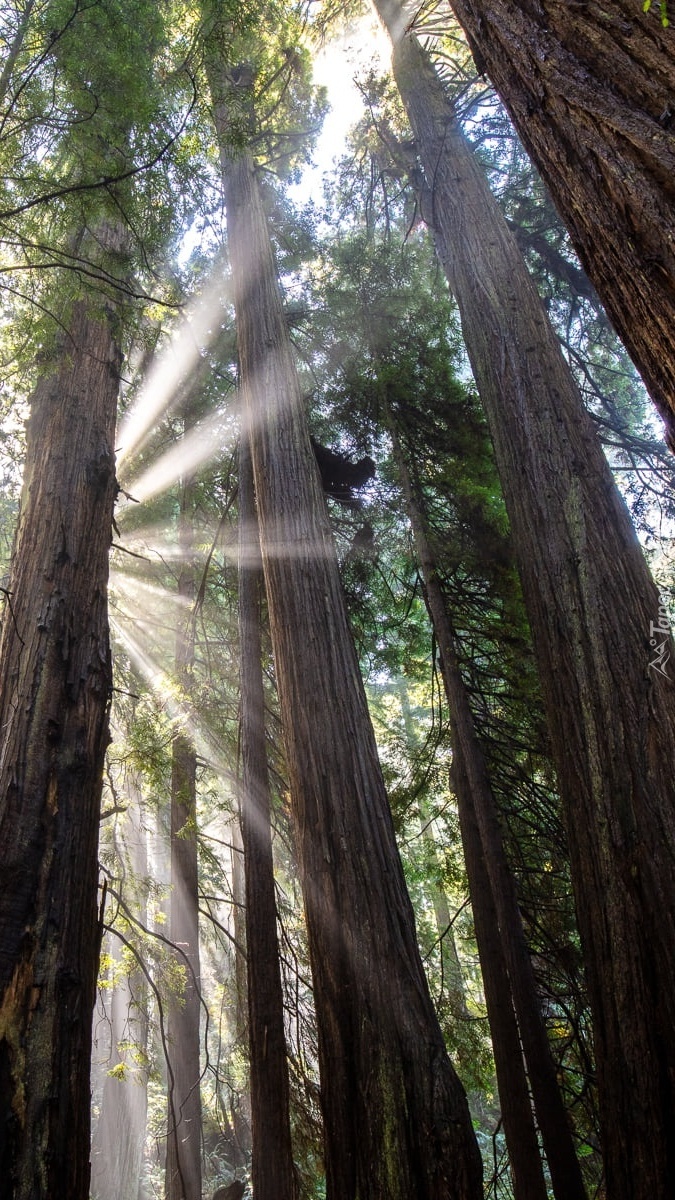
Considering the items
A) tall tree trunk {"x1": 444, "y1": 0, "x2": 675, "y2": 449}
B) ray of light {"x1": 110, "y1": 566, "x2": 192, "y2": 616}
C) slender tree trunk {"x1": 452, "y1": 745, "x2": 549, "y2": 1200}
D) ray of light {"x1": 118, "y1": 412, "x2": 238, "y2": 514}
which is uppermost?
ray of light {"x1": 118, "y1": 412, "x2": 238, "y2": 514}

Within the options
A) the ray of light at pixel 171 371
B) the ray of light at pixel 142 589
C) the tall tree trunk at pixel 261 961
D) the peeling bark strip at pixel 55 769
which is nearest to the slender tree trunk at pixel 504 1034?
the tall tree trunk at pixel 261 961

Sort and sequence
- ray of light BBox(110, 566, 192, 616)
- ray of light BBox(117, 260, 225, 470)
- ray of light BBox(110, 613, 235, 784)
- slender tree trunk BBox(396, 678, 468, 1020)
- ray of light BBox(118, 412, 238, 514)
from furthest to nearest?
ray of light BBox(110, 566, 192, 616)
ray of light BBox(118, 412, 238, 514)
ray of light BBox(117, 260, 225, 470)
ray of light BBox(110, 613, 235, 784)
slender tree trunk BBox(396, 678, 468, 1020)

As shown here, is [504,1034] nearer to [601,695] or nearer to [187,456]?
[601,695]

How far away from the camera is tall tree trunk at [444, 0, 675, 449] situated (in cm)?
124

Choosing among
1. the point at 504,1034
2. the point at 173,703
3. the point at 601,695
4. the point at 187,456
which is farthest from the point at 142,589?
the point at 601,695

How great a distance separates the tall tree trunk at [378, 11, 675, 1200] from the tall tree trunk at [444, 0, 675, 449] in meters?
1.99

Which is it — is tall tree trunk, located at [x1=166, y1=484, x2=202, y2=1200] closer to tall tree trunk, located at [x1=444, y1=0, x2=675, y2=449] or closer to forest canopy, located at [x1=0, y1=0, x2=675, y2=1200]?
forest canopy, located at [x1=0, y1=0, x2=675, y2=1200]

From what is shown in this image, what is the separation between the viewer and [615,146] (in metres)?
1.37

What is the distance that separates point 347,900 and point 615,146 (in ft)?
9.65

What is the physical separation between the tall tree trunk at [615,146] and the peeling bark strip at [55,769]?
3179mm

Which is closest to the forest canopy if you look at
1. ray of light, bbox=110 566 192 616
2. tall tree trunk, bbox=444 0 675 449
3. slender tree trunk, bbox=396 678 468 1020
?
tall tree trunk, bbox=444 0 675 449

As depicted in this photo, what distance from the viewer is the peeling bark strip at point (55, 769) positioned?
2.68 metres

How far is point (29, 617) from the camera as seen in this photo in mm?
3654

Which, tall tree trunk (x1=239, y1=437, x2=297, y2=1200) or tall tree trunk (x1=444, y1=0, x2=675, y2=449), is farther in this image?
tall tree trunk (x1=239, y1=437, x2=297, y2=1200)
